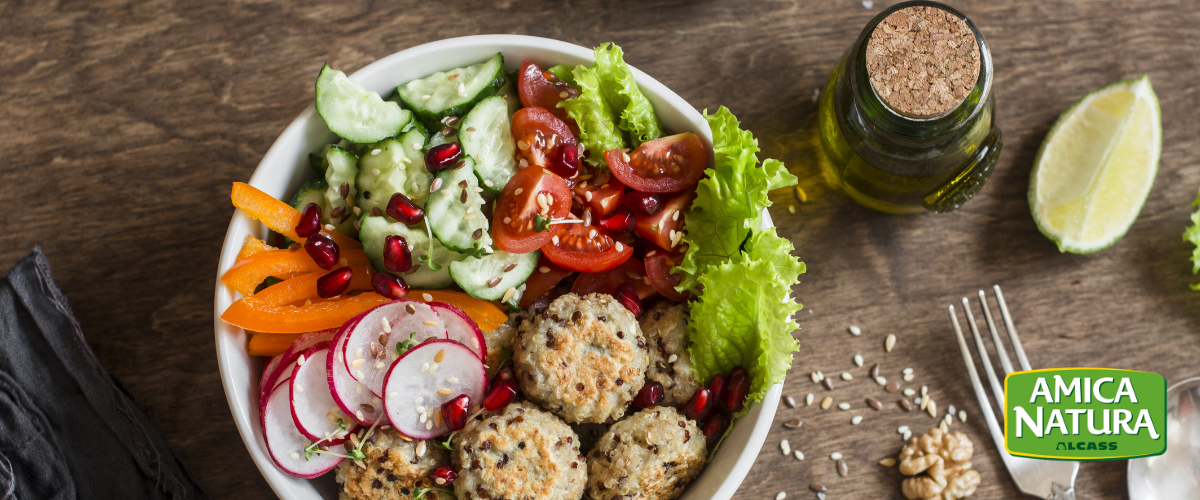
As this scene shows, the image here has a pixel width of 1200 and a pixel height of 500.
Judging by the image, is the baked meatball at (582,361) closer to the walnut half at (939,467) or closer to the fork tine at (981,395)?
the walnut half at (939,467)

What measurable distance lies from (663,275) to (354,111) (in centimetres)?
132

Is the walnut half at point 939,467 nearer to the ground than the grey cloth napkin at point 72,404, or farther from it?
nearer to the ground

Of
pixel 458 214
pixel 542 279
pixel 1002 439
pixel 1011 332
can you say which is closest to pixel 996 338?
pixel 1011 332

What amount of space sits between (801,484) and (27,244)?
148 inches

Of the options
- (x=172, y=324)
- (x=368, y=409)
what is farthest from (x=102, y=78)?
(x=368, y=409)

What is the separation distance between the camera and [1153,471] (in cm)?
343

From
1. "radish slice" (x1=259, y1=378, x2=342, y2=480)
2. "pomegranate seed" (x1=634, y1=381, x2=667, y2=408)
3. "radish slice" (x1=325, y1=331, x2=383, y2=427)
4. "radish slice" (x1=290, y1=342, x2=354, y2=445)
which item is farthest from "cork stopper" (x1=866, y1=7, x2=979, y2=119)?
"radish slice" (x1=259, y1=378, x2=342, y2=480)

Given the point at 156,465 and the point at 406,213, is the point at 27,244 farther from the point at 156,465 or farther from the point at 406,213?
the point at 406,213

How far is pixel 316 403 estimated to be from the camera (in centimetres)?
254

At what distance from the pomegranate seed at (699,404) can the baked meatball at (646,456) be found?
0.04m

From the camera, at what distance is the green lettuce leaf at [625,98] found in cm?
266

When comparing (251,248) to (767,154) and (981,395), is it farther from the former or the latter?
(981,395)

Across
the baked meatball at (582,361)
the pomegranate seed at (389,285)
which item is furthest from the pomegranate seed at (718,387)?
the pomegranate seed at (389,285)

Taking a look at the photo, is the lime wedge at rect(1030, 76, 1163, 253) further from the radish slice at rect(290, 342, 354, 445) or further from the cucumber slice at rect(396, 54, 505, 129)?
the radish slice at rect(290, 342, 354, 445)
